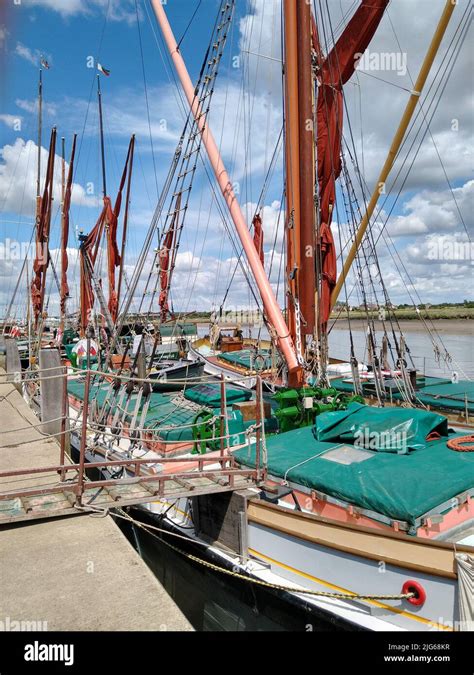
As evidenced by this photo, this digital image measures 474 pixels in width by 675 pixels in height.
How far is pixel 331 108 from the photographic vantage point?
1388 centimetres

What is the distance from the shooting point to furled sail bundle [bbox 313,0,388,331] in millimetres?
12117

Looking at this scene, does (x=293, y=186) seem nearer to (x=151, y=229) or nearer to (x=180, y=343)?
(x=151, y=229)

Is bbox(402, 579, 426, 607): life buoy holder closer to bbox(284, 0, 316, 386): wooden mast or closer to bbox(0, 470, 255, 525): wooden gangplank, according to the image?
bbox(0, 470, 255, 525): wooden gangplank

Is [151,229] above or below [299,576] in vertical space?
above

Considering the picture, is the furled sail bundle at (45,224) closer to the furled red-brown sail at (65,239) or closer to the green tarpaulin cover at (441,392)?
the furled red-brown sail at (65,239)

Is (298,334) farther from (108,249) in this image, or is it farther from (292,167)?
(108,249)

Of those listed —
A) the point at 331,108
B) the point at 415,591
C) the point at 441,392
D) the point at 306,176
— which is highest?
the point at 331,108

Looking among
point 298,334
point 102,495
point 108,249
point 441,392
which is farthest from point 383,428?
point 108,249

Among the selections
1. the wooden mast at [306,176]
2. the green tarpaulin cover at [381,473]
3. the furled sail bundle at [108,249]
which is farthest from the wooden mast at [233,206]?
the furled sail bundle at [108,249]

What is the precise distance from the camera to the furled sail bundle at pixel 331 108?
12.1 metres

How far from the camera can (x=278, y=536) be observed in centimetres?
691
